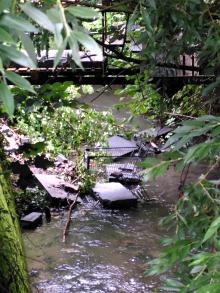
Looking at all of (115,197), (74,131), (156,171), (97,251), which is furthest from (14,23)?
(74,131)

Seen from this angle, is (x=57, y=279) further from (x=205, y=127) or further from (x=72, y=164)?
(x=205, y=127)

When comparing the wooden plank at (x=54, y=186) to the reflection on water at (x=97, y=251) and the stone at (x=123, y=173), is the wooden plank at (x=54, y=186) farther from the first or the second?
the stone at (x=123, y=173)

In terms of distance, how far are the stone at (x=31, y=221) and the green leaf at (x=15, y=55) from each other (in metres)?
4.16

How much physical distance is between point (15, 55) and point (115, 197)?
15.4 ft

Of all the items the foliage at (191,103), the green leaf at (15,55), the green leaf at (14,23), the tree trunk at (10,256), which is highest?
the green leaf at (14,23)

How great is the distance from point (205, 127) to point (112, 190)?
4.47m

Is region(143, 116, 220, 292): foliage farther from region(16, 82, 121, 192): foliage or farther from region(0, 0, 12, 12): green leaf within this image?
region(16, 82, 121, 192): foliage

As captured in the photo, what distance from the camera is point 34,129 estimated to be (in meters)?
6.19

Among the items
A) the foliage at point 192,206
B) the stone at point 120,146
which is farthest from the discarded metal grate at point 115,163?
the foliage at point 192,206

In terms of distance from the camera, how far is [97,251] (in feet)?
14.0

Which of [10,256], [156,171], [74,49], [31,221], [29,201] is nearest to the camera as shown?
[74,49]

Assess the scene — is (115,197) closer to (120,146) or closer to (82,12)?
(120,146)

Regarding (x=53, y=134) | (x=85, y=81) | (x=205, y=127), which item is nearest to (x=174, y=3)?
(x=205, y=127)

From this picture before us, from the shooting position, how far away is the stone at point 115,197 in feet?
16.9
